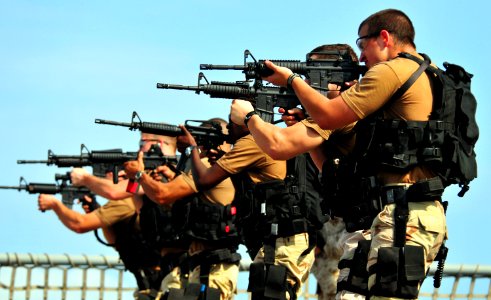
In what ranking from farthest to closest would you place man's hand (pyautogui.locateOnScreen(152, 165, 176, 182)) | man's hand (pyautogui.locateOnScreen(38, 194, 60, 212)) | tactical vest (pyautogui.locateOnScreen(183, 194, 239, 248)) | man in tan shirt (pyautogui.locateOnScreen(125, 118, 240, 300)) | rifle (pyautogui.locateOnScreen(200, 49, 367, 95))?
man's hand (pyautogui.locateOnScreen(38, 194, 60, 212)) → man's hand (pyautogui.locateOnScreen(152, 165, 176, 182)) → tactical vest (pyautogui.locateOnScreen(183, 194, 239, 248)) → man in tan shirt (pyautogui.locateOnScreen(125, 118, 240, 300)) → rifle (pyautogui.locateOnScreen(200, 49, 367, 95))

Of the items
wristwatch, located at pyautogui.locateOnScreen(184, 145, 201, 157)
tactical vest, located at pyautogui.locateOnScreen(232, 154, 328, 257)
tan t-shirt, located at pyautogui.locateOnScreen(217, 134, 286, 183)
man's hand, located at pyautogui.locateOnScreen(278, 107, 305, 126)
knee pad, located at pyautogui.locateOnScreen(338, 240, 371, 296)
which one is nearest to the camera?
knee pad, located at pyautogui.locateOnScreen(338, 240, 371, 296)

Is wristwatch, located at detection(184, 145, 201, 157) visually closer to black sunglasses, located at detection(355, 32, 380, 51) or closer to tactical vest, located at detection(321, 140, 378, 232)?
tactical vest, located at detection(321, 140, 378, 232)

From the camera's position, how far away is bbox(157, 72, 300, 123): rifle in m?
8.55

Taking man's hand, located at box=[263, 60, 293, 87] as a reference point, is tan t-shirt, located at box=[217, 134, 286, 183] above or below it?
below

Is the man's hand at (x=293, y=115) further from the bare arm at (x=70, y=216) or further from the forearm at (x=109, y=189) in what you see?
the bare arm at (x=70, y=216)

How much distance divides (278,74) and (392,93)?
93cm

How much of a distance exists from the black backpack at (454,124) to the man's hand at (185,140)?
5023 millimetres

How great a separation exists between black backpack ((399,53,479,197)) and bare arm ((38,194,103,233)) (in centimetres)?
858

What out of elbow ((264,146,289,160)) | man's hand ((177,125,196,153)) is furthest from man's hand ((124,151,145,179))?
elbow ((264,146,289,160))

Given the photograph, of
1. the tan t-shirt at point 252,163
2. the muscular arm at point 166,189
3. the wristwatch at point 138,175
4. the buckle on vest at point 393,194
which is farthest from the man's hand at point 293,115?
the wristwatch at point 138,175

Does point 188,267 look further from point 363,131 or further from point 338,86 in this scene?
point 363,131

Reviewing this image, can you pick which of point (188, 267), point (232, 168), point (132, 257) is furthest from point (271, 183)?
point (132, 257)

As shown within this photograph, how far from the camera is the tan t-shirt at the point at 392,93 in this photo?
23.7 ft

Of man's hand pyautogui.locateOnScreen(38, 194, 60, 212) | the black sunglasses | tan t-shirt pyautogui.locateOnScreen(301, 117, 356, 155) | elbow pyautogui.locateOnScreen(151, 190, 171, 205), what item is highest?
the black sunglasses
